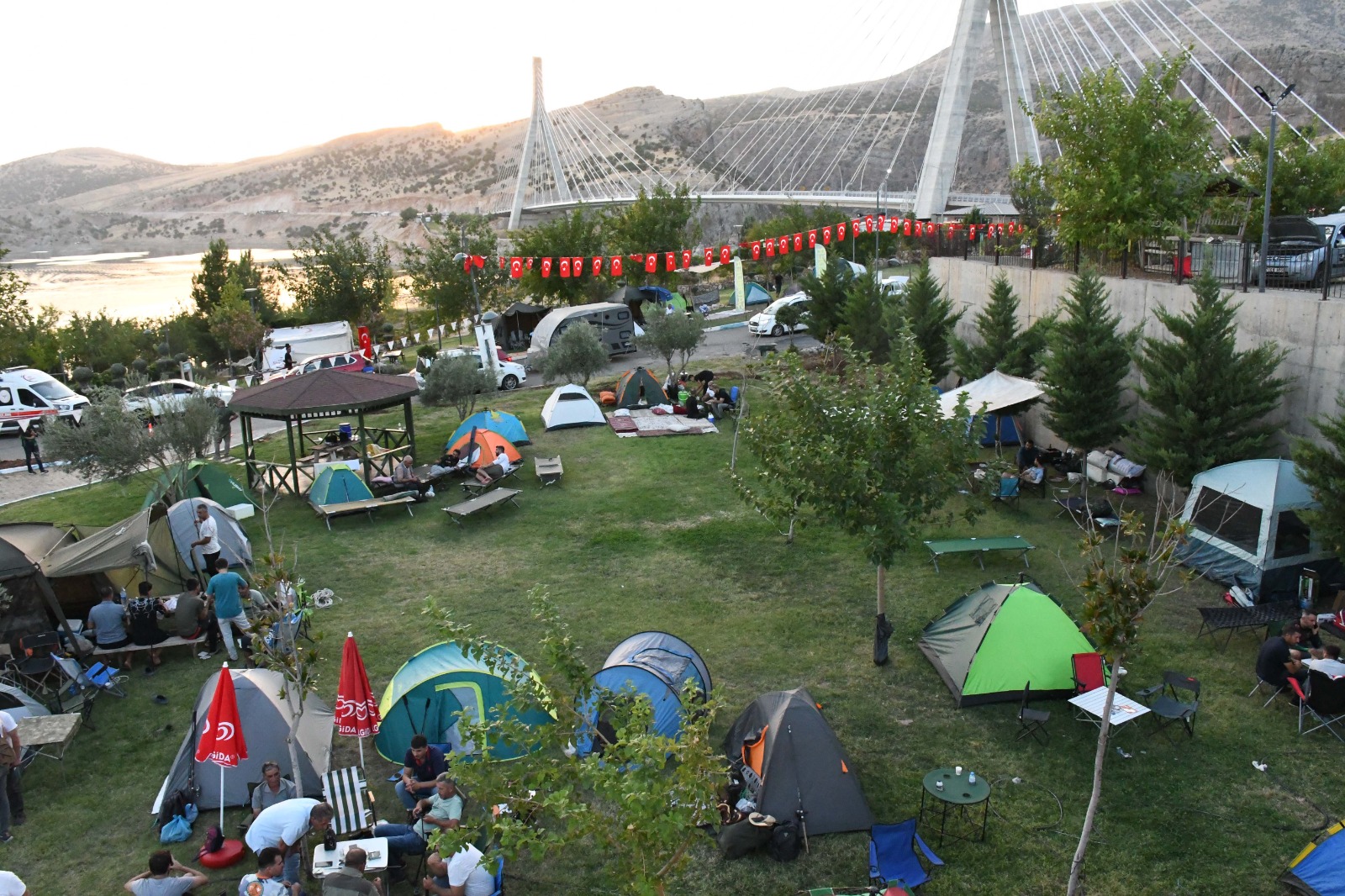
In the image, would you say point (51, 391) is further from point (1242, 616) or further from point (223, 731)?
point (1242, 616)

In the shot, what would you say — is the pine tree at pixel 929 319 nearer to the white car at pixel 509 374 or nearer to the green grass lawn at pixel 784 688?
the green grass lawn at pixel 784 688

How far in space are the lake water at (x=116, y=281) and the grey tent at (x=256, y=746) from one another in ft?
206

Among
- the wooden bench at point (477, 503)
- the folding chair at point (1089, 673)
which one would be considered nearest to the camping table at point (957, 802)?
the folding chair at point (1089, 673)

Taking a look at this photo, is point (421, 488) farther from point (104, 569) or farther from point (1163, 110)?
point (1163, 110)

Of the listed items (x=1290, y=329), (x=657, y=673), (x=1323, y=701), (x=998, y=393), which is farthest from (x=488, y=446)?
(x=1323, y=701)

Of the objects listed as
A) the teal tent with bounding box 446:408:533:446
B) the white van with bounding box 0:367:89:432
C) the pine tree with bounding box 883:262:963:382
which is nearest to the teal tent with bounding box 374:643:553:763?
the teal tent with bounding box 446:408:533:446

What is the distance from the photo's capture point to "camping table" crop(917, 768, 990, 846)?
7.34m

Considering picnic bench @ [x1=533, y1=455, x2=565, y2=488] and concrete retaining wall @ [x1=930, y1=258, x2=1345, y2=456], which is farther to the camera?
picnic bench @ [x1=533, y1=455, x2=565, y2=488]

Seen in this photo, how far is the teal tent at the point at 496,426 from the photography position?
63.5 ft

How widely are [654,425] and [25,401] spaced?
17404mm

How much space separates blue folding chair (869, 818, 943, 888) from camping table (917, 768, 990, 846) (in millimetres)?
291

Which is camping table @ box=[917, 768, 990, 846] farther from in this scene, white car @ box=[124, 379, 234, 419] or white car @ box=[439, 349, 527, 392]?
white car @ box=[439, 349, 527, 392]

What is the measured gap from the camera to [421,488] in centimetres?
1706

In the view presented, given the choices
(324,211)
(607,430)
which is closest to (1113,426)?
(607,430)
